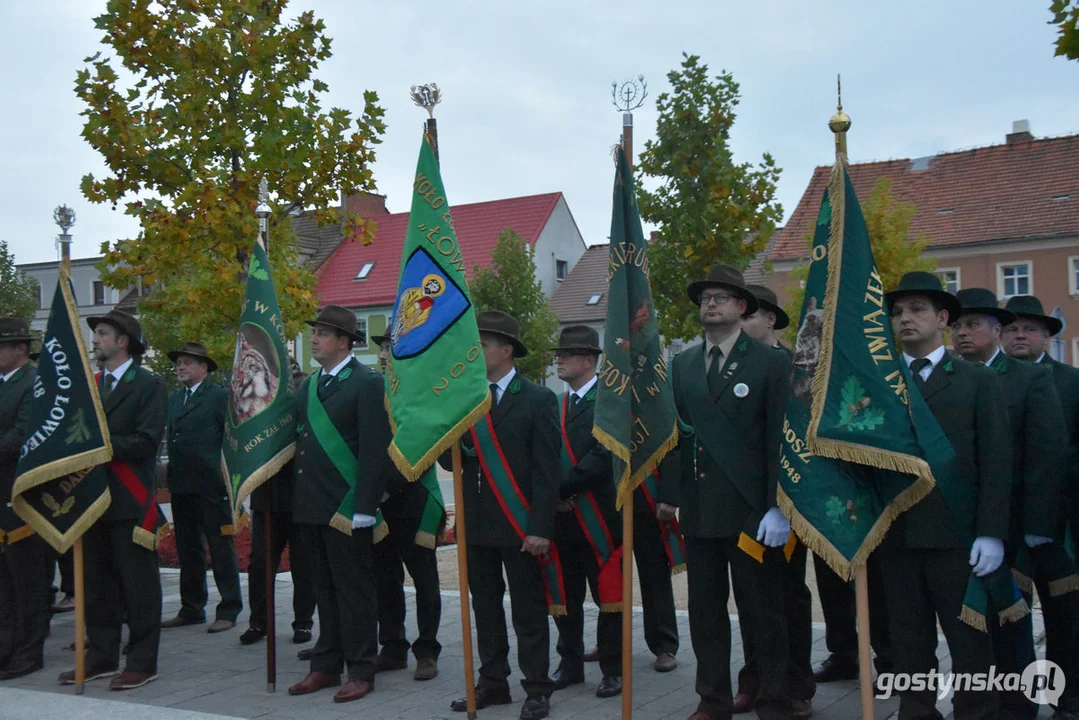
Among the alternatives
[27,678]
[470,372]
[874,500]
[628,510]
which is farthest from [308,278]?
[874,500]

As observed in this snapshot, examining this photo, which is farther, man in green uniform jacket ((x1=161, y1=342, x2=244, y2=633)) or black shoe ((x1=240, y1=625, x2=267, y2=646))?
man in green uniform jacket ((x1=161, y1=342, x2=244, y2=633))

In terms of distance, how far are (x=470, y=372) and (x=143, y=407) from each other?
8.24 feet

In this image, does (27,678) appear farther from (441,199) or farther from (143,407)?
(441,199)

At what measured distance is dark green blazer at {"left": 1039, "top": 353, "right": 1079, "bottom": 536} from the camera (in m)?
5.84

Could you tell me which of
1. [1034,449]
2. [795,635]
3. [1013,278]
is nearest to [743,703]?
[795,635]

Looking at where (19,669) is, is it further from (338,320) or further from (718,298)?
(718,298)

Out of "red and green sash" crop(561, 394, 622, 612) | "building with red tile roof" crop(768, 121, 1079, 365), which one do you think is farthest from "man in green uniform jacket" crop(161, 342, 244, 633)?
"building with red tile roof" crop(768, 121, 1079, 365)

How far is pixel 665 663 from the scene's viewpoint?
730cm

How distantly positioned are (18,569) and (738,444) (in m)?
5.27

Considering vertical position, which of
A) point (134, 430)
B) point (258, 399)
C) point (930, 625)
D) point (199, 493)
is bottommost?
point (930, 625)

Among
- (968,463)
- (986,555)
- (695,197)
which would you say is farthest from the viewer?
(695,197)

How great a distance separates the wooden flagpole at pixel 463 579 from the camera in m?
6.22

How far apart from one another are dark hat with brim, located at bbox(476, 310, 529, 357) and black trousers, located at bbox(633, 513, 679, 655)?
4.78 feet

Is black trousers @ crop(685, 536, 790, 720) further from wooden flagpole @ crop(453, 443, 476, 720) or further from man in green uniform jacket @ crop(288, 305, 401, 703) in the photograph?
man in green uniform jacket @ crop(288, 305, 401, 703)
